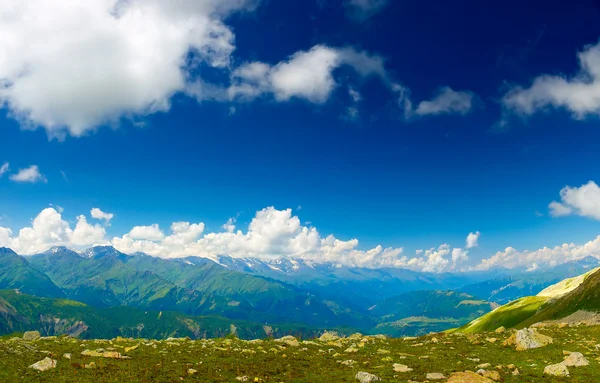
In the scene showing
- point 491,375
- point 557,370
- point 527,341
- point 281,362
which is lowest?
point 527,341

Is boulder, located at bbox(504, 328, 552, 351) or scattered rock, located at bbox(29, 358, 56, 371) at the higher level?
scattered rock, located at bbox(29, 358, 56, 371)

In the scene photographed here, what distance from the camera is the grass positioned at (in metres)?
21.8

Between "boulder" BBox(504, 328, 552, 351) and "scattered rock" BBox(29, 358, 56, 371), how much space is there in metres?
39.9

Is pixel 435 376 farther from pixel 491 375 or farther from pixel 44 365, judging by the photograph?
pixel 44 365

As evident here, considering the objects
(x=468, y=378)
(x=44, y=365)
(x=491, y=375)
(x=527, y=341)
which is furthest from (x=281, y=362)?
(x=527, y=341)

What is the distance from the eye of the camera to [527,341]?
1312 inches

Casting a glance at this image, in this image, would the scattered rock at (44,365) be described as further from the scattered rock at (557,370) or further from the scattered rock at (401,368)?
the scattered rock at (557,370)

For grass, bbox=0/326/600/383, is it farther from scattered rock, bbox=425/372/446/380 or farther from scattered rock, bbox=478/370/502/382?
scattered rock, bbox=478/370/502/382

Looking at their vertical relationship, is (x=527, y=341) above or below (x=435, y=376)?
below

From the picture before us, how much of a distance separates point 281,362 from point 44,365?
1702 cm

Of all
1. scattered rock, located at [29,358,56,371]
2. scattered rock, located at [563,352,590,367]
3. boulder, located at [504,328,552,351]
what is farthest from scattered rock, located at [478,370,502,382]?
scattered rock, located at [29,358,56,371]

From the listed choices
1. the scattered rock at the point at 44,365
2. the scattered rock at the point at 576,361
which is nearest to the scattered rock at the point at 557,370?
the scattered rock at the point at 576,361

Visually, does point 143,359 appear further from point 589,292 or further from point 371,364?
point 589,292

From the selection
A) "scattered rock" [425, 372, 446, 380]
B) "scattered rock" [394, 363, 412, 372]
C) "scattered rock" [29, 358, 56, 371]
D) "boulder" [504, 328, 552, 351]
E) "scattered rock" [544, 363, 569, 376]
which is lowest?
"boulder" [504, 328, 552, 351]
